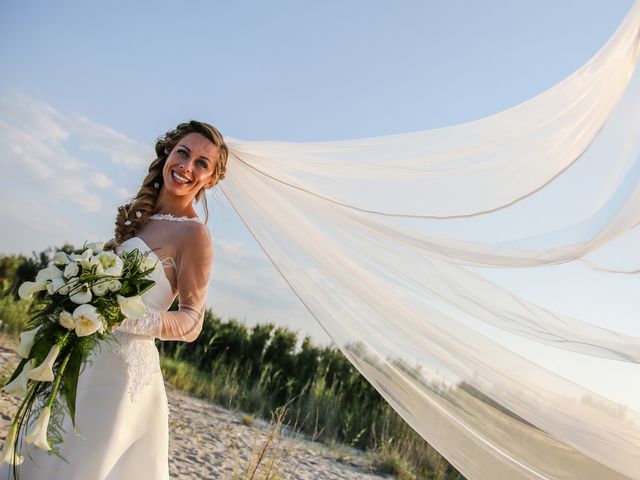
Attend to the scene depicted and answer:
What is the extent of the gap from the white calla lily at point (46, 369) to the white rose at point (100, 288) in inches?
8.8

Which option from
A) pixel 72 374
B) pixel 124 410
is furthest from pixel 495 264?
pixel 72 374

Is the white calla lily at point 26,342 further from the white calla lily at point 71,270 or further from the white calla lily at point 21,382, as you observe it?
the white calla lily at point 71,270

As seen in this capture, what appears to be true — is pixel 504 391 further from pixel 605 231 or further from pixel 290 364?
pixel 290 364

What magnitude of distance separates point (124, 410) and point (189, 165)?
1.19 meters

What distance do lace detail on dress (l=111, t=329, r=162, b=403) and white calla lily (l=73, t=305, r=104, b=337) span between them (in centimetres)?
48

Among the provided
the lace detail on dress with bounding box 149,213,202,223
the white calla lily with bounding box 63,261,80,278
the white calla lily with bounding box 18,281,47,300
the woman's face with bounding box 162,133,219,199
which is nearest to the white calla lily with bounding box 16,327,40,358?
the white calla lily with bounding box 18,281,47,300

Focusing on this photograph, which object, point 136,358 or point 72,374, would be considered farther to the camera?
point 136,358

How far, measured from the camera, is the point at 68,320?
2.21m

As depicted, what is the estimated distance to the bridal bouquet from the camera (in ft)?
7.33

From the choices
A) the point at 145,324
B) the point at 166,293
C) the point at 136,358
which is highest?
the point at 166,293

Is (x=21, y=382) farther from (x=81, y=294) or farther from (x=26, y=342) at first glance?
(x=81, y=294)

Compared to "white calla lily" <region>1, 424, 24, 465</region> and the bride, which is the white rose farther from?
"white calla lily" <region>1, 424, 24, 465</region>

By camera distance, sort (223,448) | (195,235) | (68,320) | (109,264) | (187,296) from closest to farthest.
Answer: (68,320)
(109,264)
(187,296)
(195,235)
(223,448)

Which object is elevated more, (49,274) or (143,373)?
(49,274)
